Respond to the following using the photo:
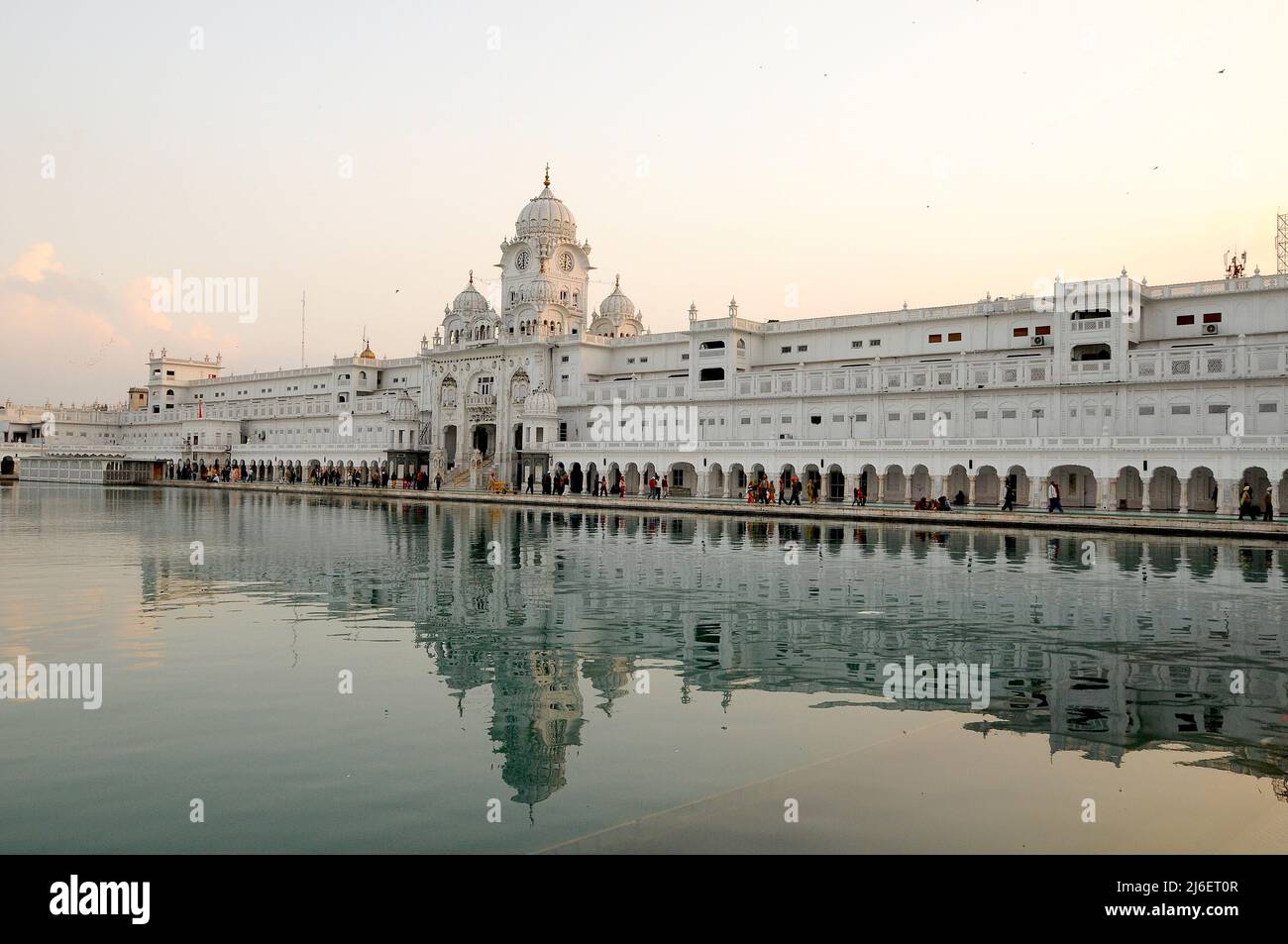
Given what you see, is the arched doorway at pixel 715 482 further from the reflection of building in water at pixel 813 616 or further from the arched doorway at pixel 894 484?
the reflection of building in water at pixel 813 616

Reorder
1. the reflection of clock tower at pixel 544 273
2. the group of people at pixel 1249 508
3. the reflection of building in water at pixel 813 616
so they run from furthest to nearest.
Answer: the reflection of clock tower at pixel 544 273, the group of people at pixel 1249 508, the reflection of building in water at pixel 813 616

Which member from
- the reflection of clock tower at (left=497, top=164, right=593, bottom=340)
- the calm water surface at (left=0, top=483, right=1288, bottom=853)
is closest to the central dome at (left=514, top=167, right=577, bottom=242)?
the reflection of clock tower at (left=497, top=164, right=593, bottom=340)

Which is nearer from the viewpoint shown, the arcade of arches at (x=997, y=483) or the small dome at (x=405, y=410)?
the arcade of arches at (x=997, y=483)

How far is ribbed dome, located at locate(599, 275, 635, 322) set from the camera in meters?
84.9

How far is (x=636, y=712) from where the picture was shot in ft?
34.0

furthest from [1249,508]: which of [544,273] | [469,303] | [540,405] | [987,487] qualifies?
[469,303]

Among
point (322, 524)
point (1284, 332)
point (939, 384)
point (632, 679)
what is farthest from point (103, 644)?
point (1284, 332)

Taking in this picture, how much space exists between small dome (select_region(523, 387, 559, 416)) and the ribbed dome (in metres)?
16.1

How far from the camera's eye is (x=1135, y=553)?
28531 millimetres

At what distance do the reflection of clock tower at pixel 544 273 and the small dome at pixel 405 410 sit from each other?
10.8m

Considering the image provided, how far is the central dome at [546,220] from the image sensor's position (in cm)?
7700

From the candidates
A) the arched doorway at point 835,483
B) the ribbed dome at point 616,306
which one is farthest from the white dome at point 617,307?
the arched doorway at point 835,483

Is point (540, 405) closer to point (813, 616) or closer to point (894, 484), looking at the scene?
point (894, 484)
